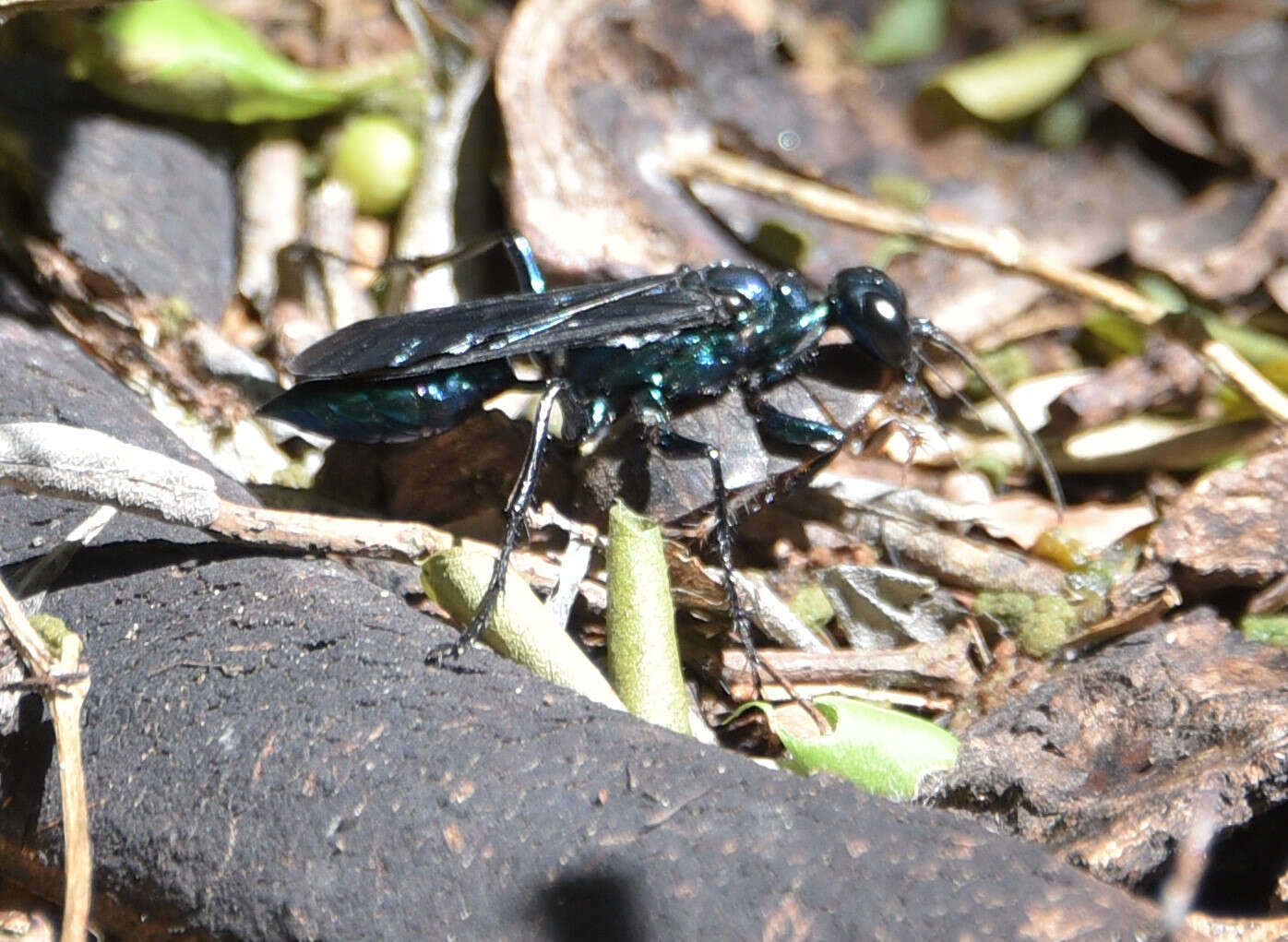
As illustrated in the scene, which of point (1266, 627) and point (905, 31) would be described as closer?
point (1266, 627)

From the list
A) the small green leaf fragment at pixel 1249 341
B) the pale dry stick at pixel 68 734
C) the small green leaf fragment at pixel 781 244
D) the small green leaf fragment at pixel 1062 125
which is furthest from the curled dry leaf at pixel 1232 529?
the pale dry stick at pixel 68 734

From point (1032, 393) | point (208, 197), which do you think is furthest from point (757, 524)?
point (208, 197)

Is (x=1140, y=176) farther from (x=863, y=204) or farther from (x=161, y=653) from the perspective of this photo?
(x=161, y=653)

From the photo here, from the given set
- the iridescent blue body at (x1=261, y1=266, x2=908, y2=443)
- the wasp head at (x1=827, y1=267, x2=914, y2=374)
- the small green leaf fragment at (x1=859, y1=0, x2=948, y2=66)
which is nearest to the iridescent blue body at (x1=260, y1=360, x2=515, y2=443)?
the iridescent blue body at (x1=261, y1=266, x2=908, y2=443)

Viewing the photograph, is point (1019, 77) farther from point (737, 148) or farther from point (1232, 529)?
point (1232, 529)

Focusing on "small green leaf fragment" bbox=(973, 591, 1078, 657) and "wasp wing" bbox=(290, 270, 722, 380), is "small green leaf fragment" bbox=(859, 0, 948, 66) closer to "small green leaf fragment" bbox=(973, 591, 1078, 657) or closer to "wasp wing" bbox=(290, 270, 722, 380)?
"wasp wing" bbox=(290, 270, 722, 380)

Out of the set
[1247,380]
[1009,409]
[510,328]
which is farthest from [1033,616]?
[510,328]
